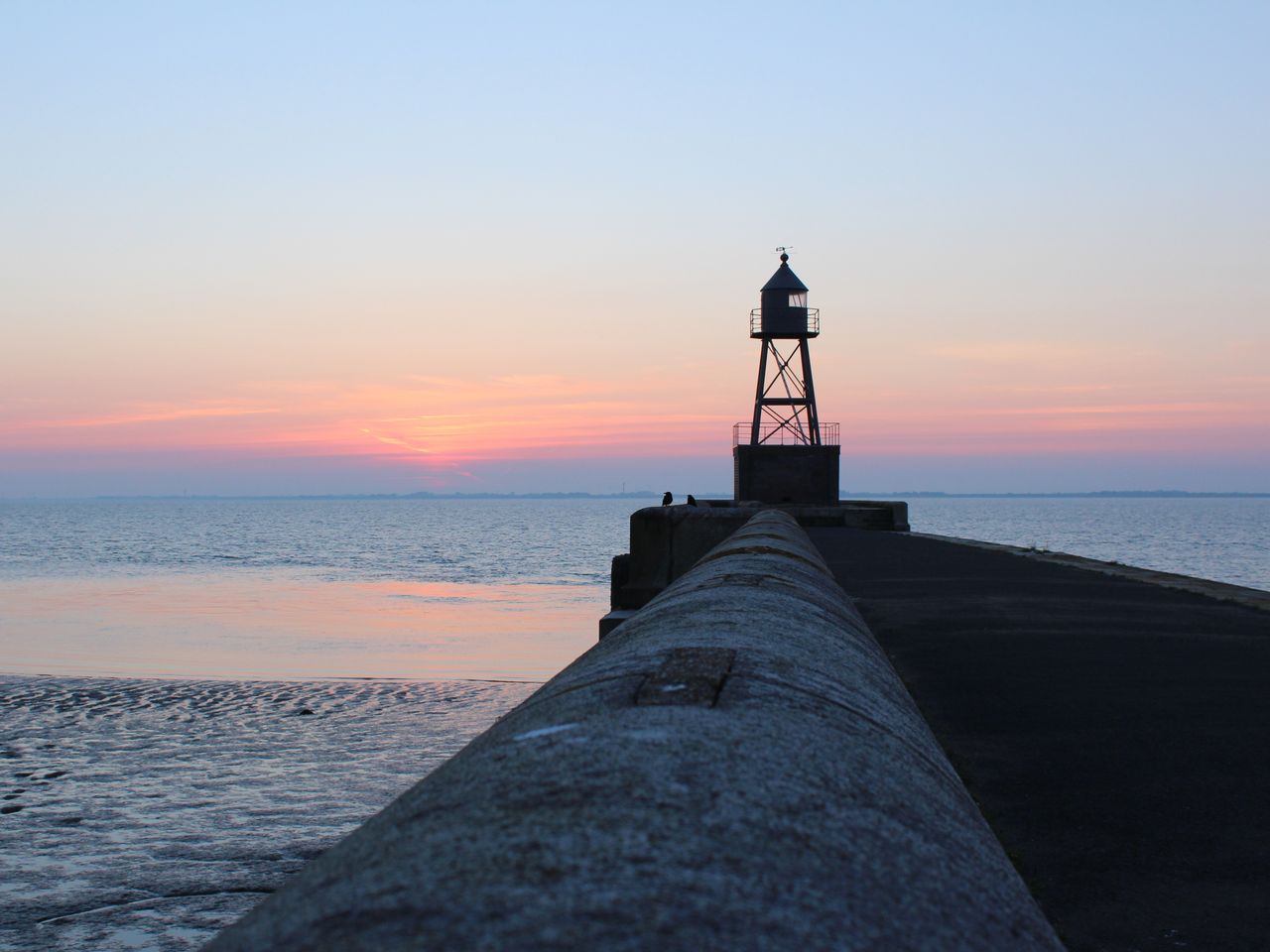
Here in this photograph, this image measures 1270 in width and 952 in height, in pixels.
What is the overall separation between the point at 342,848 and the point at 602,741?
1.52 feet

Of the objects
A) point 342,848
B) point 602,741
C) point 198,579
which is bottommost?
point 198,579

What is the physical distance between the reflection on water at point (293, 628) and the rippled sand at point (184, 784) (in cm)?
233

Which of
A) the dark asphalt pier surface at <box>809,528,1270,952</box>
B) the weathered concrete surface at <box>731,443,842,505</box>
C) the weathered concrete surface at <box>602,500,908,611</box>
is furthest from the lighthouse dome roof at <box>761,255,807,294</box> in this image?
the dark asphalt pier surface at <box>809,528,1270,952</box>

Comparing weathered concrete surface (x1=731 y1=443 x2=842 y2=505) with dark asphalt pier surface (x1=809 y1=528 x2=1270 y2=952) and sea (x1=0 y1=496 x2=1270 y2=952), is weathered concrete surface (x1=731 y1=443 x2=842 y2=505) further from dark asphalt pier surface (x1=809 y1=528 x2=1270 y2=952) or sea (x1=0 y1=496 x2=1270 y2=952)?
dark asphalt pier surface (x1=809 y1=528 x2=1270 y2=952)

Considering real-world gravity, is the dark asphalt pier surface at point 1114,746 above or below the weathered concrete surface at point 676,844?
below

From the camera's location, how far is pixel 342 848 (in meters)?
1.75

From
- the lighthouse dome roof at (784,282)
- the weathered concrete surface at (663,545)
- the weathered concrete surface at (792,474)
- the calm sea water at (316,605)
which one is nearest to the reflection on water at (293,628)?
the calm sea water at (316,605)

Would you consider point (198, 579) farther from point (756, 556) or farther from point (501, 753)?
point (501, 753)

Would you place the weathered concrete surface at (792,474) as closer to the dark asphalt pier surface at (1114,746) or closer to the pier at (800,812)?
the dark asphalt pier surface at (1114,746)

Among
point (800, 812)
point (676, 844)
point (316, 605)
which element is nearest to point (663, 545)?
point (316, 605)

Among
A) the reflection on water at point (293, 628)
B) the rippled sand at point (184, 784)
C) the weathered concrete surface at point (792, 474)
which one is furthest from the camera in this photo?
the weathered concrete surface at point (792, 474)

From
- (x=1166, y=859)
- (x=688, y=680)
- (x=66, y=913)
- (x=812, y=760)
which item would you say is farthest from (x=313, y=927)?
(x=66, y=913)

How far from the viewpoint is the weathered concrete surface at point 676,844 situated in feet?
4.33

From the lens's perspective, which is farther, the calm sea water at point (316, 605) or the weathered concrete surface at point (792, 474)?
the weathered concrete surface at point (792, 474)
